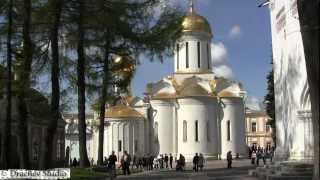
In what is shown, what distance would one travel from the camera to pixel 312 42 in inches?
527

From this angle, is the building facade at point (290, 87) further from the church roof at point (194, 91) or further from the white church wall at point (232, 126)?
the white church wall at point (232, 126)

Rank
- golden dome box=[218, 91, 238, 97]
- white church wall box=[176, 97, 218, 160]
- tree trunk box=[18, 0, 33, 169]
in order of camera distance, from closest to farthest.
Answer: tree trunk box=[18, 0, 33, 169] → white church wall box=[176, 97, 218, 160] → golden dome box=[218, 91, 238, 97]

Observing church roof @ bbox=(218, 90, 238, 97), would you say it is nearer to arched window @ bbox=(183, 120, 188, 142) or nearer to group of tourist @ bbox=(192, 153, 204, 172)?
arched window @ bbox=(183, 120, 188, 142)

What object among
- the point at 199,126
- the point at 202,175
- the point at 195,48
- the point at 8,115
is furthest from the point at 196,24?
the point at 8,115

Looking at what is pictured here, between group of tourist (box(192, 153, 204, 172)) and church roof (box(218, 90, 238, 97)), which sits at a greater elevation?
church roof (box(218, 90, 238, 97))

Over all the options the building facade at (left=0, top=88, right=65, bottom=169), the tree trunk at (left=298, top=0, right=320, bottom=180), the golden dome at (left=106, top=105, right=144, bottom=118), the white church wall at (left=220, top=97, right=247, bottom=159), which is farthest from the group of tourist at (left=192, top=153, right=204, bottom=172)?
the tree trunk at (left=298, top=0, right=320, bottom=180)

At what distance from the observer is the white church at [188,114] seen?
5969 centimetres

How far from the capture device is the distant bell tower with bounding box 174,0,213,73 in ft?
206

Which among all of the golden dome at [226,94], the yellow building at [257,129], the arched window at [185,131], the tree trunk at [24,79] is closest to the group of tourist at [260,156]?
the arched window at [185,131]

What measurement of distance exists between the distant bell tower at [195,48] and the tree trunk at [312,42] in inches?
1928

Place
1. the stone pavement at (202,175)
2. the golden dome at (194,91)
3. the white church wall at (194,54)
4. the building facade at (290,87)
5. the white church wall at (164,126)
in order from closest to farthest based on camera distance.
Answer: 1. the building facade at (290,87)
2. the stone pavement at (202,175)
3. the golden dome at (194,91)
4. the white church wall at (164,126)
5. the white church wall at (194,54)

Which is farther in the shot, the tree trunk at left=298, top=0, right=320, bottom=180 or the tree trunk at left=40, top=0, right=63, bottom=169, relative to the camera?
the tree trunk at left=40, top=0, right=63, bottom=169

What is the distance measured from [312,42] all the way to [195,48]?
49.6m

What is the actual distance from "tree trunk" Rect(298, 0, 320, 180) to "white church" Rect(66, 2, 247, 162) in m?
45.0
